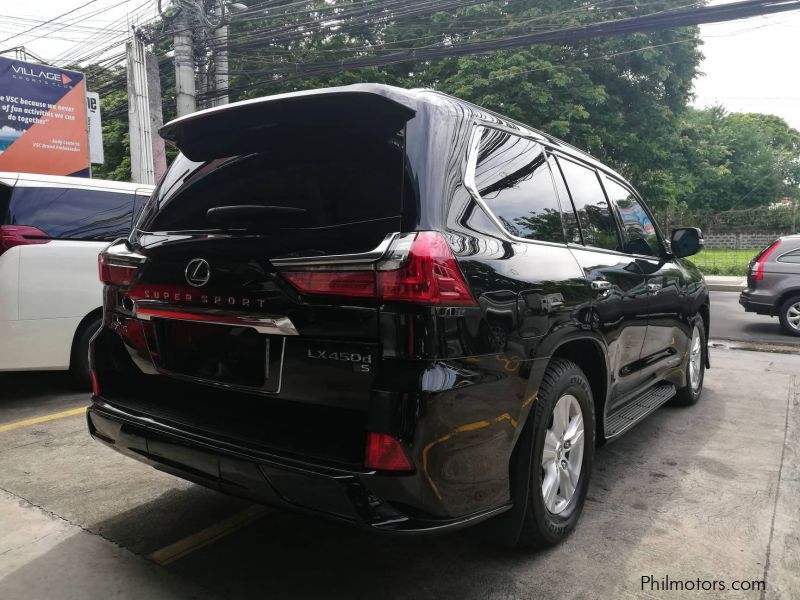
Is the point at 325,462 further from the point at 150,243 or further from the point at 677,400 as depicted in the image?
the point at 677,400

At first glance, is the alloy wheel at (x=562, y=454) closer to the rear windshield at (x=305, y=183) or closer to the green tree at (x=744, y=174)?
the rear windshield at (x=305, y=183)

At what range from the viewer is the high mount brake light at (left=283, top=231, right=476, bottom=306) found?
1.85 metres

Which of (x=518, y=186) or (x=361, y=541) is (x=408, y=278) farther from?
(x=361, y=541)

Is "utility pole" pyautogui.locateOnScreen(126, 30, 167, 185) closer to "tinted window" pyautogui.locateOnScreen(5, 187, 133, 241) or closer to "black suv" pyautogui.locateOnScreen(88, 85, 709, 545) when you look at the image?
"tinted window" pyautogui.locateOnScreen(5, 187, 133, 241)

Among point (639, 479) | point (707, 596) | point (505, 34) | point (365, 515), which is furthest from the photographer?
point (505, 34)

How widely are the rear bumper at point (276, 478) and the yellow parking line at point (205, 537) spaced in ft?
1.45

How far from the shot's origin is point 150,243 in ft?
8.08

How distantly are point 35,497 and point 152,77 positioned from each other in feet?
38.5

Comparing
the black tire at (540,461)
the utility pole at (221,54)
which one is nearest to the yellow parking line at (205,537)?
the black tire at (540,461)

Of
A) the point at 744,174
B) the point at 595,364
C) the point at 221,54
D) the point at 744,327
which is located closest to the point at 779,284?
the point at 744,327

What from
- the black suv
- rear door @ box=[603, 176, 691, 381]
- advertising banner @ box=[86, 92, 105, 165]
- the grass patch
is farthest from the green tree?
the black suv

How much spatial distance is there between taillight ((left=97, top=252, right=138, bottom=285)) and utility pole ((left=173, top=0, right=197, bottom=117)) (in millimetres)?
10036

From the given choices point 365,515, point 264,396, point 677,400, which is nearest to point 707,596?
point 365,515

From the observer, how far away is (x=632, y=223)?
3912 mm
